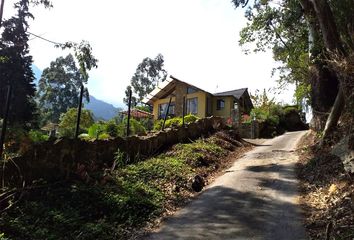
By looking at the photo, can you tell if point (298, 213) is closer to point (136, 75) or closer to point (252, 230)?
point (252, 230)

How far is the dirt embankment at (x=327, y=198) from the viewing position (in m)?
6.70

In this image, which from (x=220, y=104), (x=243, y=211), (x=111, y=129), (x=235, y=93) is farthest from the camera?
(x=235, y=93)

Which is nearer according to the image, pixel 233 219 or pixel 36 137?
pixel 233 219

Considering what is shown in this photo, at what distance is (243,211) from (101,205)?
296 cm

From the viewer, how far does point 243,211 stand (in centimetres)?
863

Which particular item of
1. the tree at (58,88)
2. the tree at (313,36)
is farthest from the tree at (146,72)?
the tree at (313,36)

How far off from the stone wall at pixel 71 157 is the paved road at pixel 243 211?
2.52 metres

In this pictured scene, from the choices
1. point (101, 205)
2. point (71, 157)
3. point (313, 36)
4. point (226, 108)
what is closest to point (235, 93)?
point (226, 108)

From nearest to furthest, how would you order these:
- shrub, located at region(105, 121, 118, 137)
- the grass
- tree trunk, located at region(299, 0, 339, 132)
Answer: the grass → tree trunk, located at region(299, 0, 339, 132) → shrub, located at region(105, 121, 118, 137)

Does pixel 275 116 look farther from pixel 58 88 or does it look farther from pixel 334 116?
pixel 58 88

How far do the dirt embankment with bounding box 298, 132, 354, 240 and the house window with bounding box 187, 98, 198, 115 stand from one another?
27.6 m

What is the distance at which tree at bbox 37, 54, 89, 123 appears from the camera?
222 ft

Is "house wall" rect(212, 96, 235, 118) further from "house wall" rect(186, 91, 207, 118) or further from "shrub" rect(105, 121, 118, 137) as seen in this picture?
"shrub" rect(105, 121, 118, 137)

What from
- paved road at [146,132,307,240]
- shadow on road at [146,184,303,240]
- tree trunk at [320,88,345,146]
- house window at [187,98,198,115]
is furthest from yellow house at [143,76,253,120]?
shadow on road at [146,184,303,240]
